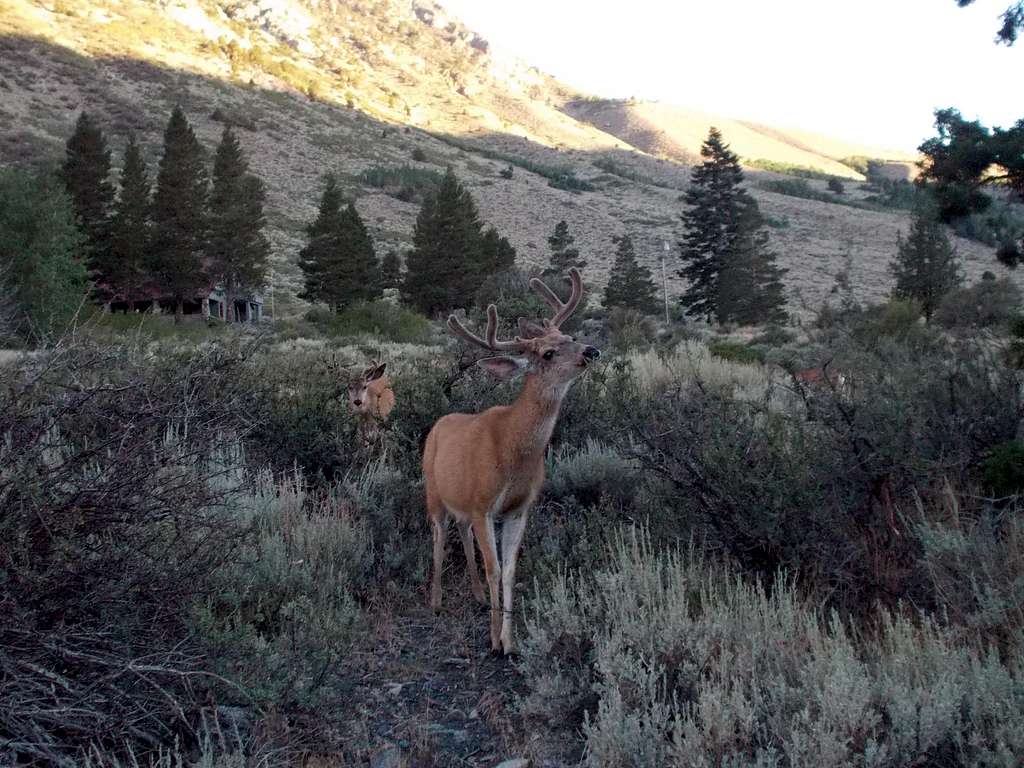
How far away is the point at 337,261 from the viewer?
42.8m

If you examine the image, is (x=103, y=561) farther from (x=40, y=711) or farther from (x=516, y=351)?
(x=516, y=351)

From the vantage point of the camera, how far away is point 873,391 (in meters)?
5.24

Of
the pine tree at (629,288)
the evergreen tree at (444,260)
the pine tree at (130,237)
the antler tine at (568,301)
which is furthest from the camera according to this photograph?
the evergreen tree at (444,260)

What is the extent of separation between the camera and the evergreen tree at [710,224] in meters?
43.8

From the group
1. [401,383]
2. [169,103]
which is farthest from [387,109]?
[401,383]

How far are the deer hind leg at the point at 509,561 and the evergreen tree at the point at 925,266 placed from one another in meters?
32.7

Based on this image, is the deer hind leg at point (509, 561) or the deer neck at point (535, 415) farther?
the deer neck at point (535, 415)

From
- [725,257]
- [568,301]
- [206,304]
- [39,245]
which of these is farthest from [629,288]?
[568,301]

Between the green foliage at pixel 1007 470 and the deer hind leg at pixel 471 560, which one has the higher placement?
the green foliage at pixel 1007 470

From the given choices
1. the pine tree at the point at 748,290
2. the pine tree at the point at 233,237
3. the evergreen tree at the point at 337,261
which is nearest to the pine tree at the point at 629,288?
the pine tree at the point at 748,290

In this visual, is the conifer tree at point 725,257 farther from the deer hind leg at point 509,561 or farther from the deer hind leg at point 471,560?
the deer hind leg at point 509,561

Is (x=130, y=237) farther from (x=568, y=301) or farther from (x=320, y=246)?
(x=568, y=301)


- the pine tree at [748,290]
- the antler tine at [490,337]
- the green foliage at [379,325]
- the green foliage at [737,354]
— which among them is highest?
the antler tine at [490,337]

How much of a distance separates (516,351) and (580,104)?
18811cm
